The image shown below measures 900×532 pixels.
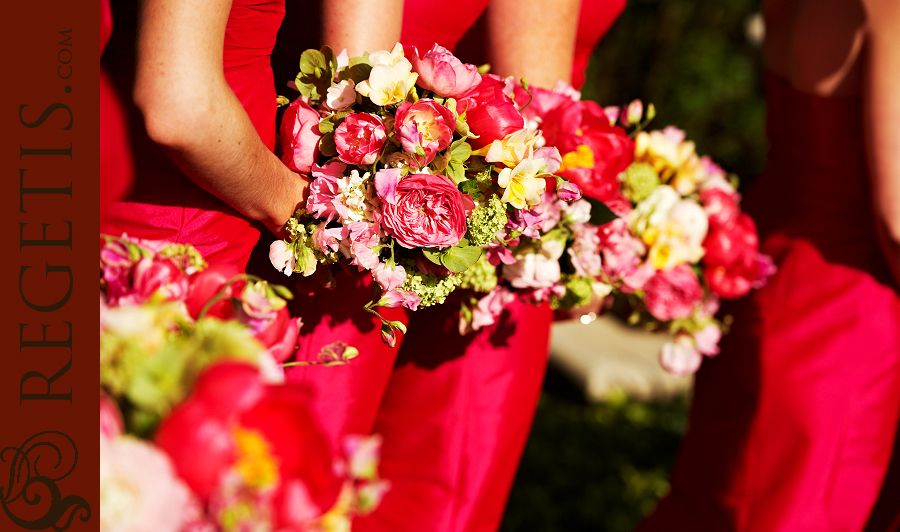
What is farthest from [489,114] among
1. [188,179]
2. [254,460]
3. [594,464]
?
[594,464]

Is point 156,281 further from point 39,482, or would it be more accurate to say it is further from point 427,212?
point 427,212

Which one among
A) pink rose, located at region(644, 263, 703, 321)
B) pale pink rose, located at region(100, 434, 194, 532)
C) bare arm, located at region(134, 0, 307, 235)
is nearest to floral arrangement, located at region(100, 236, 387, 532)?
pale pink rose, located at region(100, 434, 194, 532)

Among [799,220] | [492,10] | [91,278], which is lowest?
[799,220]

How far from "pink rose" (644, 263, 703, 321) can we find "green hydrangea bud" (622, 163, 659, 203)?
0.61 ft

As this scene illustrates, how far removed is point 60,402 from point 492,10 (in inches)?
47.1

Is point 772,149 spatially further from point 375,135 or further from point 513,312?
point 375,135

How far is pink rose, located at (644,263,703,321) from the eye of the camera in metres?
1.70

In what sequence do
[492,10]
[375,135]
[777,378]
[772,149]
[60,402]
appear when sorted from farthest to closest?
[772,149], [777,378], [492,10], [375,135], [60,402]

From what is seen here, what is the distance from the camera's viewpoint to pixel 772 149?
→ 2.08m

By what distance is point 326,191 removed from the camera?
1181mm

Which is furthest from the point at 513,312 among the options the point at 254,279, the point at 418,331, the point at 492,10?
the point at 254,279

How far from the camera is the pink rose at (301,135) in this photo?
121cm

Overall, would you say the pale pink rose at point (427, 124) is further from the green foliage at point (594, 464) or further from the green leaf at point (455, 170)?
the green foliage at point (594, 464)

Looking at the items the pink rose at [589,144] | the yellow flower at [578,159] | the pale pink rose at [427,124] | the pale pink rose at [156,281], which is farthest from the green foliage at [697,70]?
the pale pink rose at [156,281]
